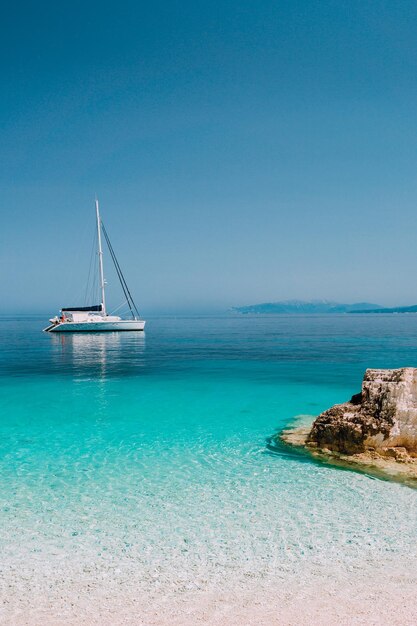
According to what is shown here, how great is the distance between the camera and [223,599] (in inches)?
206

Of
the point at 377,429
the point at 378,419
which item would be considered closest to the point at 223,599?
the point at 377,429

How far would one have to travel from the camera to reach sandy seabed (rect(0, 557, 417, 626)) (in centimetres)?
485

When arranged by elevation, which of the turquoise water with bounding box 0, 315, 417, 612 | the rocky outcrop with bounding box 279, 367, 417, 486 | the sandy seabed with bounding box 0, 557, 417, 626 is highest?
the rocky outcrop with bounding box 279, 367, 417, 486

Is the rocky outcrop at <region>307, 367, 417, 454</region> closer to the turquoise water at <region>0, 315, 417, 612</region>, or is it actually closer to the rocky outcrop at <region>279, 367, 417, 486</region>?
the rocky outcrop at <region>279, 367, 417, 486</region>

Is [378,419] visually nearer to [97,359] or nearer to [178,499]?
[178,499]

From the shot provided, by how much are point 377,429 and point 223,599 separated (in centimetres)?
597

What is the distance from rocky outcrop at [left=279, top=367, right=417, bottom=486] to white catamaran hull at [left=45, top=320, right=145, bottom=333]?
173ft

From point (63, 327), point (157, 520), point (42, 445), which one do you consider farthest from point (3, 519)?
point (63, 327)

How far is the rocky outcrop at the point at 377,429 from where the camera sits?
9.68 meters

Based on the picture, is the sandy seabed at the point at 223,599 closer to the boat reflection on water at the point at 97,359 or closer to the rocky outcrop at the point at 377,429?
the rocky outcrop at the point at 377,429

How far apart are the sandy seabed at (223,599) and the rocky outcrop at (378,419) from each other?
4.27 meters

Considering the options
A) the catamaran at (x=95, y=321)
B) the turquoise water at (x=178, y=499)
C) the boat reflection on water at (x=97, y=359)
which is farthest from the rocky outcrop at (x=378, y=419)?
the catamaran at (x=95, y=321)

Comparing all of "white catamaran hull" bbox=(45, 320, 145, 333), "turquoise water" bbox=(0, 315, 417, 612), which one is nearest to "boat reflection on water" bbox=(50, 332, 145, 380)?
"turquoise water" bbox=(0, 315, 417, 612)

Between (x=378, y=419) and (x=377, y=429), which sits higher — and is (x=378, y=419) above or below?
above
